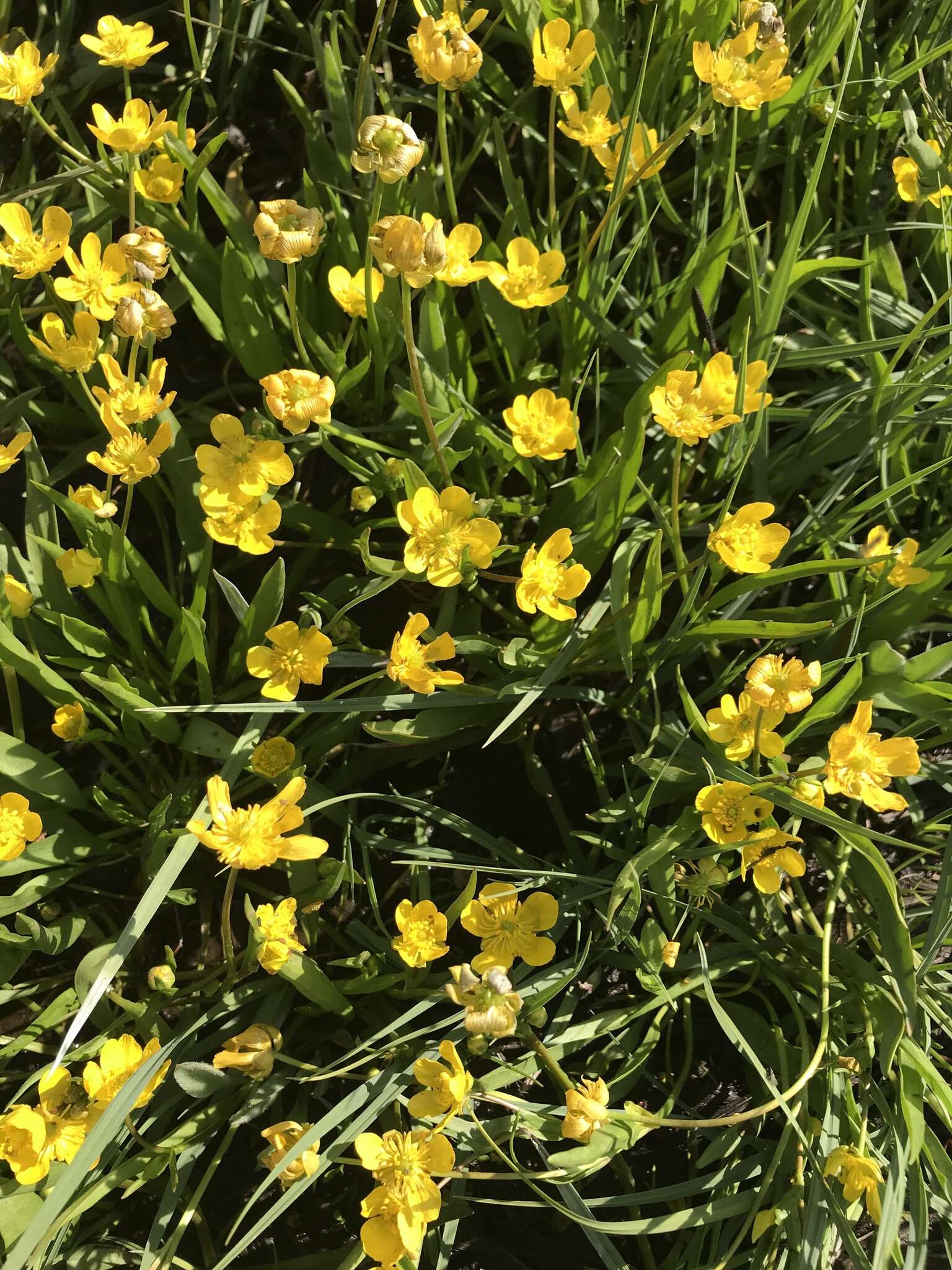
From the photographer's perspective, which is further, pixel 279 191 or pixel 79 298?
pixel 279 191

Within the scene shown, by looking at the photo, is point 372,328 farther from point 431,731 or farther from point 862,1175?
point 862,1175

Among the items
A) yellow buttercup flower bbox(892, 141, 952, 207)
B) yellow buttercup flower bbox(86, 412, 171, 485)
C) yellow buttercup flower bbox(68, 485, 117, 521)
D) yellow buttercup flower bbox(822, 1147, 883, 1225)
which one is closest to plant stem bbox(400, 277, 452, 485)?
yellow buttercup flower bbox(86, 412, 171, 485)

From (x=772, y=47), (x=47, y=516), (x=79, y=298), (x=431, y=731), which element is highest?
(x=772, y=47)

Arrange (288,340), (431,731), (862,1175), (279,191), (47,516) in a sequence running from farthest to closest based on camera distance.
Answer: (279,191)
(288,340)
(47,516)
(431,731)
(862,1175)

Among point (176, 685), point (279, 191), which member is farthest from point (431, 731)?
point (279, 191)

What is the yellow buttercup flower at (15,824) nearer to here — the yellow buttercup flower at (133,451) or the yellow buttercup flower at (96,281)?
the yellow buttercup flower at (133,451)

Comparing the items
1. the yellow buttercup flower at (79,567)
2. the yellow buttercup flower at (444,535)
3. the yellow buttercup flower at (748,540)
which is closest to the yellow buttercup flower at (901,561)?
the yellow buttercup flower at (748,540)
